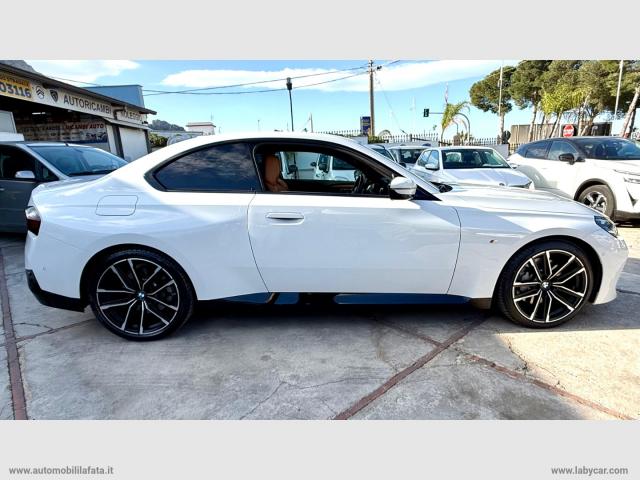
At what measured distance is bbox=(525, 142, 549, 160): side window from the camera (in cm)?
723

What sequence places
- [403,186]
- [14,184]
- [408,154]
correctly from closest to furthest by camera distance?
[403,186] → [14,184] → [408,154]

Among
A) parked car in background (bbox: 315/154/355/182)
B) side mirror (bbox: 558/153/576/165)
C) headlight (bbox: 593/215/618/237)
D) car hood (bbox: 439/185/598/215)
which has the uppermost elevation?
parked car in background (bbox: 315/154/355/182)

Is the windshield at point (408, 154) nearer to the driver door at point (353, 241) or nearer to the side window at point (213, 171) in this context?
the driver door at point (353, 241)

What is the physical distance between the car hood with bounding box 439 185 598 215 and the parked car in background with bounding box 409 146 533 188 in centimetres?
405

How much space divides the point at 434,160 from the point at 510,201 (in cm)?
563

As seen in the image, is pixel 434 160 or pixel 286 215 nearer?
pixel 286 215

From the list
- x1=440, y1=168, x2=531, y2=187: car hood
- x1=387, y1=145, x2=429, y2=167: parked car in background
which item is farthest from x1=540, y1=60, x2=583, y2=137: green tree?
x1=440, y1=168, x2=531, y2=187: car hood

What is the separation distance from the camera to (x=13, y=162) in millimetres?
5242

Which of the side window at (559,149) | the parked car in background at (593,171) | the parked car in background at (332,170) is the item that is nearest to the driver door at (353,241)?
the parked car in background at (332,170)

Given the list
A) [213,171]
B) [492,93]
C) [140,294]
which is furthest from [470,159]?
[492,93]

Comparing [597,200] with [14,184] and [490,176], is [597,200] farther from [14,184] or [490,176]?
[14,184]

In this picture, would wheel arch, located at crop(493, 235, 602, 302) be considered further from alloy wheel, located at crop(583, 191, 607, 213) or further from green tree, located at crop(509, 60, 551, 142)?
green tree, located at crop(509, 60, 551, 142)

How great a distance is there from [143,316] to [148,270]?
0.39 metres
